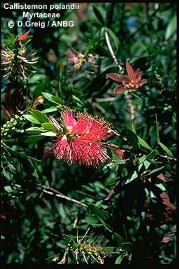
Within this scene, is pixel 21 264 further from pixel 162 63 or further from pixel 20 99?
pixel 162 63

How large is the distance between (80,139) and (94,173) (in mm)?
445

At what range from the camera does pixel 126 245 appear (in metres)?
1.35

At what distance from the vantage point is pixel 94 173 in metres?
1.56

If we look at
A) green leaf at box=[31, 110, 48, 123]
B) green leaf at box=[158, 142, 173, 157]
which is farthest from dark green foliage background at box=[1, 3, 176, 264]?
green leaf at box=[31, 110, 48, 123]

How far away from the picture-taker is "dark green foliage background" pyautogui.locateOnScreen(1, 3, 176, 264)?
1354 millimetres

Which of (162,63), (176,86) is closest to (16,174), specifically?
(176,86)

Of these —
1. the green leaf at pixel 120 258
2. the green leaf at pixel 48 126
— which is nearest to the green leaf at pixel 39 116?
the green leaf at pixel 48 126

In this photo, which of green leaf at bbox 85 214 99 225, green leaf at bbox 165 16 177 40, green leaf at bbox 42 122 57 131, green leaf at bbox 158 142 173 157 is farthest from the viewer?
green leaf at bbox 165 16 177 40

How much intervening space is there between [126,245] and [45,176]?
17.5 inches

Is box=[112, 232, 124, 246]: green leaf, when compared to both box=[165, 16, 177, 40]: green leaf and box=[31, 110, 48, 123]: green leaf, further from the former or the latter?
box=[165, 16, 177, 40]: green leaf

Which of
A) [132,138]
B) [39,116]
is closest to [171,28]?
[132,138]

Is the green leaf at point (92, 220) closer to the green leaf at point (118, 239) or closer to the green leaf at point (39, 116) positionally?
the green leaf at point (118, 239)

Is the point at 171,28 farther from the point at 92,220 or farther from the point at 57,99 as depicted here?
the point at 92,220

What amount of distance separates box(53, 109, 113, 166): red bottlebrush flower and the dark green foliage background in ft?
0.33
